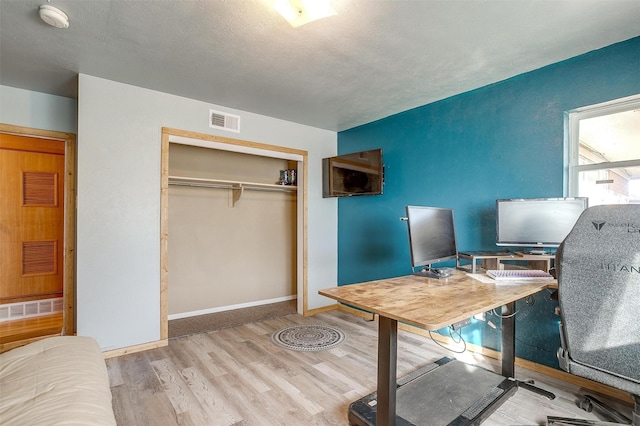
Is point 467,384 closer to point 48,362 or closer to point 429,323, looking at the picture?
point 429,323

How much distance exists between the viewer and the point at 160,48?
7.55 feet

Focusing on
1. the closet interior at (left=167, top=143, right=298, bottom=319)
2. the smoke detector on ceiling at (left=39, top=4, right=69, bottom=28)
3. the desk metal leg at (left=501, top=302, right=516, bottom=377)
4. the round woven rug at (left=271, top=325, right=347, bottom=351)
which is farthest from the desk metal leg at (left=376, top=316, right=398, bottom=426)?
the closet interior at (left=167, top=143, right=298, bottom=319)

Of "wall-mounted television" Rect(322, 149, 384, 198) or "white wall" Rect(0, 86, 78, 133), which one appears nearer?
"white wall" Rect(0, 86, 78, 133)

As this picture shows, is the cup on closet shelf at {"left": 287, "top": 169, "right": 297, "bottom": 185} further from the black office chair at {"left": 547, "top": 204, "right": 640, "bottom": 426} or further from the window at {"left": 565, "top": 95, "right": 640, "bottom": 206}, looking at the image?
the black office chair at {"left": 547, "top": 204, "right": 640, "bottom": 426}

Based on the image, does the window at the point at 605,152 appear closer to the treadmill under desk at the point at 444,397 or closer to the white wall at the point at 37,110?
the treadmill under desk at the point at 444,397

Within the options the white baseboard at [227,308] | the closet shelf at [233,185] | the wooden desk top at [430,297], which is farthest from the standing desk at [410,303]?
the white baseboard at [227,308]

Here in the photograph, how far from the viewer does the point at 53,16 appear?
73.5 inches

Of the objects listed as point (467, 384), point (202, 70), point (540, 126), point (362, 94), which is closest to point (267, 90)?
point (202, 70)

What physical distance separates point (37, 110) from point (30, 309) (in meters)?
2.60

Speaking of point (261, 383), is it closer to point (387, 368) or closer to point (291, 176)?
point (387, 368)

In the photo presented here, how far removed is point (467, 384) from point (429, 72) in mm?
2534

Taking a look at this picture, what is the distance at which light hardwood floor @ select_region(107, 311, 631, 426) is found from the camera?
193cm

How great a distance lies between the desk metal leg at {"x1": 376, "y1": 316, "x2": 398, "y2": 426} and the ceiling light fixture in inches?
65.4

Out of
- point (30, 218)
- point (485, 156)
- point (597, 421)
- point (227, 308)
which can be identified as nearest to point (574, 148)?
point (485, 156)
